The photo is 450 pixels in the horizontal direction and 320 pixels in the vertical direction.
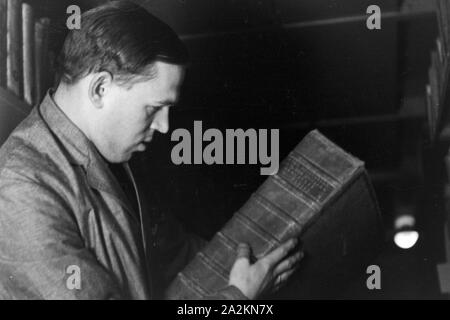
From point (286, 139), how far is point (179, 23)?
0.41 m

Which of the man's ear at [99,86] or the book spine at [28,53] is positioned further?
the book spine at [28,53]

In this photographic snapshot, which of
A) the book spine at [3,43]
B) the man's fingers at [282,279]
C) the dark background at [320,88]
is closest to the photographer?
the man's fingers at [282,279]

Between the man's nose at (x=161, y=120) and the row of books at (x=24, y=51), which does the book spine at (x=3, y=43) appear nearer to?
the row of books at (x=24, y=51)

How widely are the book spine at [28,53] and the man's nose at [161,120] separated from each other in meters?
0.34

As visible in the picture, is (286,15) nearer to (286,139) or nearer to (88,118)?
(286,139)

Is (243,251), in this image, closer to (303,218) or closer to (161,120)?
(303,218)

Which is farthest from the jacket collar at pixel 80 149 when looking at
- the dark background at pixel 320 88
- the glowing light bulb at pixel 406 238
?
the glowing light bulb at pixel 406 238

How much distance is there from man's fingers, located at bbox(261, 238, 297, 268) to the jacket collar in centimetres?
33

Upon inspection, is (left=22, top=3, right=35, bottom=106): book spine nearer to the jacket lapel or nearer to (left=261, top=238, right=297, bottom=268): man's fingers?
the jacket lapel

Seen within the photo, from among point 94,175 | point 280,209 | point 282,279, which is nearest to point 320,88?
point 280,209

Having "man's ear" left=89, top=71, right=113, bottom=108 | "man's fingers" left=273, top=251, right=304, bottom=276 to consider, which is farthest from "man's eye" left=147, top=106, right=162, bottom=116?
"man's fingers" left=273, top=251, right=304, bottom=276

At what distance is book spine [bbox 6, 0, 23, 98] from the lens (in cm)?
172

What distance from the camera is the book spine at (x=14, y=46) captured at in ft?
5.66

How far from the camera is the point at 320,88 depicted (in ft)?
6.11
